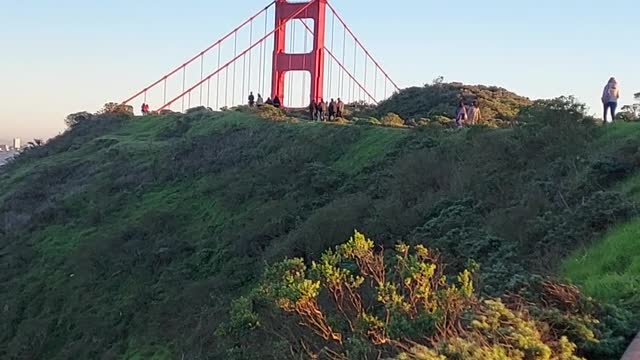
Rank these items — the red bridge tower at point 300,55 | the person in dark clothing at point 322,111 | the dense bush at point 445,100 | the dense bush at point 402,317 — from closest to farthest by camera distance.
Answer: the dense bush at point 402,317 < the dense bush at point 445,100 < the person in dark clothing at point 322,111 < the red bridge tower at point 300,55

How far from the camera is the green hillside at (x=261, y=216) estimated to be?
33.7 feet

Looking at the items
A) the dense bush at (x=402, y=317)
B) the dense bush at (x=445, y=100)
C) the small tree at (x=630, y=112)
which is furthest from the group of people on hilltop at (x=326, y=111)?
the dense bush at (x=402, y=317)

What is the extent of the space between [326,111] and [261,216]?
1136cm

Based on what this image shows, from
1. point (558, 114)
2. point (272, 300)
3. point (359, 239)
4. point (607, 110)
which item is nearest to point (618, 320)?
point (359, 239)

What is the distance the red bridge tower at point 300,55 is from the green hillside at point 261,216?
266 inches

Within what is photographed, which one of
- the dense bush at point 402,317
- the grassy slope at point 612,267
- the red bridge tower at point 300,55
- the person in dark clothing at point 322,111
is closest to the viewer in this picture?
the dense bush at point 402,317

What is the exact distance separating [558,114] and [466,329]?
885cm

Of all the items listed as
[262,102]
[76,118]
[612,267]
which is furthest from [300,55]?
[612,267]

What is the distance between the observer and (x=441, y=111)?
27.7 meters

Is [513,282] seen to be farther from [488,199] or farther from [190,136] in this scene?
[190,136]

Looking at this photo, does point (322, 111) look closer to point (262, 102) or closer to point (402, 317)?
point (262, 102)

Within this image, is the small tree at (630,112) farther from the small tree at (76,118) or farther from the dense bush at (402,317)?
the small tree at (76,118)

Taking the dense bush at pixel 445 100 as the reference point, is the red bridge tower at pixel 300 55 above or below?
above

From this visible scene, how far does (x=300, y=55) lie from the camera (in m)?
34.4
